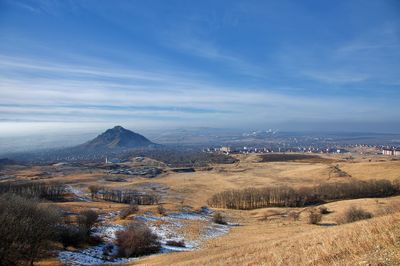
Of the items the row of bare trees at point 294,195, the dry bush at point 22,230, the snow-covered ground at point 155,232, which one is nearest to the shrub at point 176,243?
the snow-covered ground at point 155,232

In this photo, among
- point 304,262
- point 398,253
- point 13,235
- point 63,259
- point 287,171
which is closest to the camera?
point 398,253

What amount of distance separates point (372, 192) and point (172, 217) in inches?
3235

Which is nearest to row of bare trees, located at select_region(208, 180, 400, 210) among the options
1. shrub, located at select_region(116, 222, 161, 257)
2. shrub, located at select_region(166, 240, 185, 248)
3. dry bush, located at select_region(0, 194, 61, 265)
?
shrub, located at select_region(166, 240, 185, 248)

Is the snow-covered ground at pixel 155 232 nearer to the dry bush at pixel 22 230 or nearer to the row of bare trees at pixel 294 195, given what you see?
the dry bush at pixel 22 230

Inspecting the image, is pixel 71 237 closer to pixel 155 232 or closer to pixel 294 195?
pixel 155 232

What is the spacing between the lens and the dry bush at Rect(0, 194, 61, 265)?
77.8 ft

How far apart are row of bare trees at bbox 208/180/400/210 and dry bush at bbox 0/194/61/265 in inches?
3282

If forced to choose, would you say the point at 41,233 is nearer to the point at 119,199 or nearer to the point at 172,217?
the point at 172,217

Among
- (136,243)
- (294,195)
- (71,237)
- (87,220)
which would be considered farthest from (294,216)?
(71,237)

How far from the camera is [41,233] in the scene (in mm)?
28328

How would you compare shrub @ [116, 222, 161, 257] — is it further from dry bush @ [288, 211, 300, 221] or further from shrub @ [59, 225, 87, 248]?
dry bush @ [288, 211, 300, 221]

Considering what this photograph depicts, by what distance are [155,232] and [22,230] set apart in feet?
103

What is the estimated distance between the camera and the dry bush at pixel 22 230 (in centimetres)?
2371

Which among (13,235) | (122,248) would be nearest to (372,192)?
(122,248)
